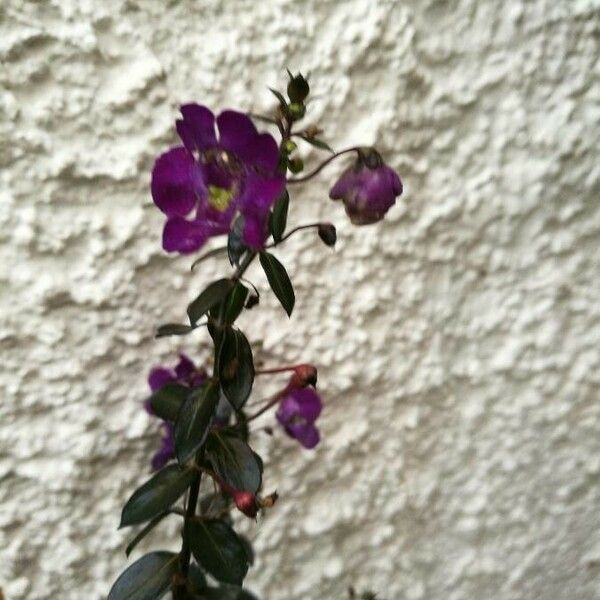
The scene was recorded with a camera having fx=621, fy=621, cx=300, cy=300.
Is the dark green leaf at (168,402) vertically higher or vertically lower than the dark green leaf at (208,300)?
higher

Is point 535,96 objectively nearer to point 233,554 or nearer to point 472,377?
point 472,377

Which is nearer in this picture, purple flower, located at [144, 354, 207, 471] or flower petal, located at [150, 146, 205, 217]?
flower petal, located at [150, 146, 205, 217]

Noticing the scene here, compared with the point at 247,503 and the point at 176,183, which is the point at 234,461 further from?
the point at 176,183

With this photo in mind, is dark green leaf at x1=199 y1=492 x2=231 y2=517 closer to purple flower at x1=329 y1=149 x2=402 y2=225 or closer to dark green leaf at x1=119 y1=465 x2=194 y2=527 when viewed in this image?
dark green leaf at x1=119 y1=465 x2=194 y2=527

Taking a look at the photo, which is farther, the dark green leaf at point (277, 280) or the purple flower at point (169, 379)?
the purple flower at point (169, 379)

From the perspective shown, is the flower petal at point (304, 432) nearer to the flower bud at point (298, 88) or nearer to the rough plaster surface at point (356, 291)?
the rough plaster surface at point (356, 291)

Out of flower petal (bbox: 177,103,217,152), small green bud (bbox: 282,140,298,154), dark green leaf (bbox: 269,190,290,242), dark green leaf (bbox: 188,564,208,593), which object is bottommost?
dark green leaf (bbox: 188,564,208,593)

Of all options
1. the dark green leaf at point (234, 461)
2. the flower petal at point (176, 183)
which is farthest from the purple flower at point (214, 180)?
the dark green leaf at point (234, 461)

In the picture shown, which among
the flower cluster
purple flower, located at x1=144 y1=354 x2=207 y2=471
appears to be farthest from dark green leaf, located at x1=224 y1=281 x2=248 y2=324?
purple flower, located at x1=144 y1=354 x2=207 y2=471
